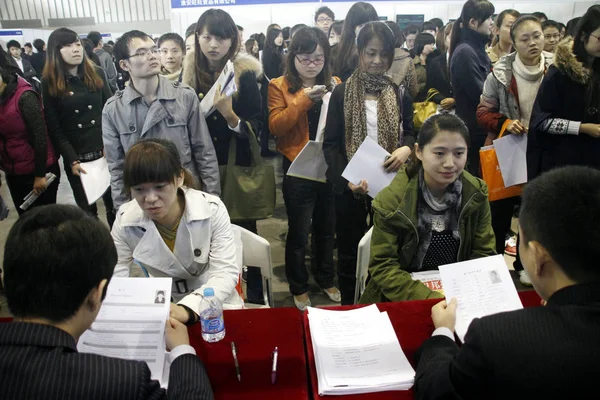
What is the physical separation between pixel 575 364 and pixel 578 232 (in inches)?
9.6

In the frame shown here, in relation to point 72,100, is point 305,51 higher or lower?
higher

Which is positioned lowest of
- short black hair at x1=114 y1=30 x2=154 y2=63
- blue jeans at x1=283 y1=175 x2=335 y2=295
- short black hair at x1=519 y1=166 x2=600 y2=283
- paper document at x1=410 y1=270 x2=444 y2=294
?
blue jeans at x1=283 y1=175 x2=335 y2=295

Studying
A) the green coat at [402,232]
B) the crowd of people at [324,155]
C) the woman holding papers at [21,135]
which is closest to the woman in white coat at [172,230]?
the crowd of people at [324,155]

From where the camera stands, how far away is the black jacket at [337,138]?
235 cm

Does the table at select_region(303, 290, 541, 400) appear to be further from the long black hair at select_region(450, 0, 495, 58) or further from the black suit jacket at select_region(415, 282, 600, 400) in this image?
the long black hair at select_region(450, 0, 495, 58)

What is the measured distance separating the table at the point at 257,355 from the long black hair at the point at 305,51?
4.82 feet

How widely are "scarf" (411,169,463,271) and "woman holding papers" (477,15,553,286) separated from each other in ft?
3.80

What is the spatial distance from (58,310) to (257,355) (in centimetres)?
57

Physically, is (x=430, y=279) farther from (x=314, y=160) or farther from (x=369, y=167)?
(x=314, y=160)

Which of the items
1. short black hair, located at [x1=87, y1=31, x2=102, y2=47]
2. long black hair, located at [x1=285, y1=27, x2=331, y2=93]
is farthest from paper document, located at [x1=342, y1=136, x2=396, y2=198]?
short black hair, located at [x1=87, y1=31, x2=102, y2=47]

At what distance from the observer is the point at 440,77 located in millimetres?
3764

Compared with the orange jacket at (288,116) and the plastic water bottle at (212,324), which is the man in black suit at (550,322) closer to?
the plastic water bottle at (212,324)

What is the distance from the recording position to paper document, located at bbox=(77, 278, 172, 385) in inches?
47.9

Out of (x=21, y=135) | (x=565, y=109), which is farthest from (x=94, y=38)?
(x=565, y=109)
